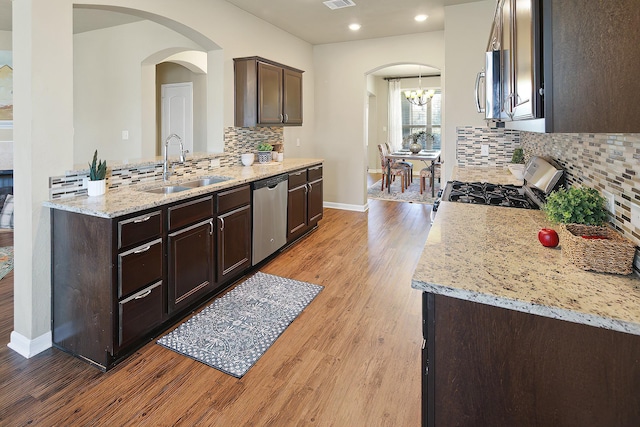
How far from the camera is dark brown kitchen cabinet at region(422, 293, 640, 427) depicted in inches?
34.9

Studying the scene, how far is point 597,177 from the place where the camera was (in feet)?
4.96

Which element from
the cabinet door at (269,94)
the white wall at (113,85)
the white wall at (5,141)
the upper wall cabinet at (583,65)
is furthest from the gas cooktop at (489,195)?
the white wall at (5,141)

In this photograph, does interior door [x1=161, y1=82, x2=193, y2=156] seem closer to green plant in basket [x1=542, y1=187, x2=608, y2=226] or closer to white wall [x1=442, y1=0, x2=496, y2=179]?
white wall [x1=442, y1=0, x2=496, y2=179]

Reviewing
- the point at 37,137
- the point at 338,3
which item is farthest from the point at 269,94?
the point at 37,137

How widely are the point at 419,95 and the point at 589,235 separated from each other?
865 cm

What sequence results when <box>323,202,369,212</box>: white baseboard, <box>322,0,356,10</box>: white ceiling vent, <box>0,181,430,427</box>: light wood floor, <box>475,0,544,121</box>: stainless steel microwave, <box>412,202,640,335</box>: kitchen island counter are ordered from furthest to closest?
<box>323,202,369,212</box>: white baseboard
<box>322,0,356,10</box>: white ceiling vent
<box>0,181,430,427</box>: light wood floor
<box>475,0,544,121</box>: stainless steel microwave
<box>412,202,640,335</box>: kitchen island counter

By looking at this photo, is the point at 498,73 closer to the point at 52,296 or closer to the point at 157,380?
the point at 157,380

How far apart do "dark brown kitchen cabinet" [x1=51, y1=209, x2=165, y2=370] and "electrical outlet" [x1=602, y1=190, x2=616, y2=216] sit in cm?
237

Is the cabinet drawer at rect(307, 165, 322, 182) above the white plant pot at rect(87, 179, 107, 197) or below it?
above

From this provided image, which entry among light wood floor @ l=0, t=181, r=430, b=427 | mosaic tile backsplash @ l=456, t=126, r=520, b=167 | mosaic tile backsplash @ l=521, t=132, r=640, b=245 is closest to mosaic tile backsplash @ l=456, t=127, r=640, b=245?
mosaic tile backsplash @ l=521, t=132, r=640, b=245

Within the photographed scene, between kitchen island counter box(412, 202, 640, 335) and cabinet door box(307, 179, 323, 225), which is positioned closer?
kitchen island counter box(412, 202, 640, 335)

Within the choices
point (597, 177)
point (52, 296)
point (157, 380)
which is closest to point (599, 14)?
point (597, 177)

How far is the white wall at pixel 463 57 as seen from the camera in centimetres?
420

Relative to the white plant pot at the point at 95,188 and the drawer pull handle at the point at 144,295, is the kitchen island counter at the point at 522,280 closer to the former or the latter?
the drawer pull handle at the point at 144,295
